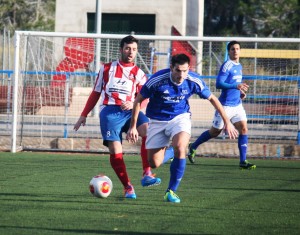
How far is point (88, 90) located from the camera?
1950 centimetres

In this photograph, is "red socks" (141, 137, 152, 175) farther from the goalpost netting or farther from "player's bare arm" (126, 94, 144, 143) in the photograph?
the goalpost netting

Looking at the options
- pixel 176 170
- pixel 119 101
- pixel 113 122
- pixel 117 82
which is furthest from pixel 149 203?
pixel 117 82

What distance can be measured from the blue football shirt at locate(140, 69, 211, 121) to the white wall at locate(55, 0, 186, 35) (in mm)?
24264

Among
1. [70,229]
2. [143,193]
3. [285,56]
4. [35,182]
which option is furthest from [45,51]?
[70,229]

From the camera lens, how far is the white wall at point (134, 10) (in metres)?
34.1

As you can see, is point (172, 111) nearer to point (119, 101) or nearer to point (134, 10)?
point (119, 101)

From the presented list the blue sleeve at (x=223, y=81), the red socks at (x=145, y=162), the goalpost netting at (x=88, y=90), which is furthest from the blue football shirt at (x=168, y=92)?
the goalpost netting at (x=88, y=90)

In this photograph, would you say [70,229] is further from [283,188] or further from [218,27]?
[218,27]

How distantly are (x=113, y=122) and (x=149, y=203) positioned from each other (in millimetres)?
1276

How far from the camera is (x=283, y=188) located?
11.4 metres

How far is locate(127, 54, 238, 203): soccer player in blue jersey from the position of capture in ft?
31.2

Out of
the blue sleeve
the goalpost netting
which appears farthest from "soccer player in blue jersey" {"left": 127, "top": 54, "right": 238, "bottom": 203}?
the goalpost netting

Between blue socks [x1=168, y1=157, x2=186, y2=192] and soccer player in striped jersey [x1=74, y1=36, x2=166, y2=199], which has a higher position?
soccer player in striped jersey [x1=74, y1=36, x2=166, y2=199]

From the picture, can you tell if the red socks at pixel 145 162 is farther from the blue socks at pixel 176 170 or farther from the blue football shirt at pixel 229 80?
the blue football shirt at pixel 229 80
